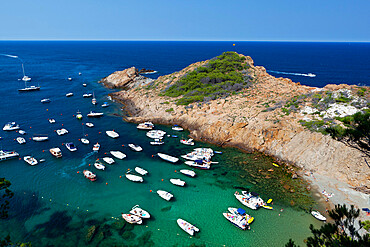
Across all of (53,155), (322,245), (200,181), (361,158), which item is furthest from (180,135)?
(322,245)

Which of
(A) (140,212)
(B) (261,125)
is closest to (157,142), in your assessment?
(A) (140,212)

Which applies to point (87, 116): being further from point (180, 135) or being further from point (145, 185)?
point (145, 185)

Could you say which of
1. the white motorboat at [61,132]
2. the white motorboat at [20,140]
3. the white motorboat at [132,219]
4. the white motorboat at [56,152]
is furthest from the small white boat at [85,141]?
the white motorboat at [132,219]

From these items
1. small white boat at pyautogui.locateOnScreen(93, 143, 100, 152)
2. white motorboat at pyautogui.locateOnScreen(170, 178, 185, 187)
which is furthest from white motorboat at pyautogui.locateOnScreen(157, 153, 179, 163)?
small white boat at pyautogui.locateOnScreen(93, 143, 100, 152)

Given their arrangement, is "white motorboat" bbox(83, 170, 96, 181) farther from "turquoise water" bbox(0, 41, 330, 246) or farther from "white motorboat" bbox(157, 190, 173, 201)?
"white motorboat" bbox(157, 190, 173, 201)

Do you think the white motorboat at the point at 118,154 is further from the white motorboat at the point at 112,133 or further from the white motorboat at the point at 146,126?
the white motorboat at the point at 146,126
